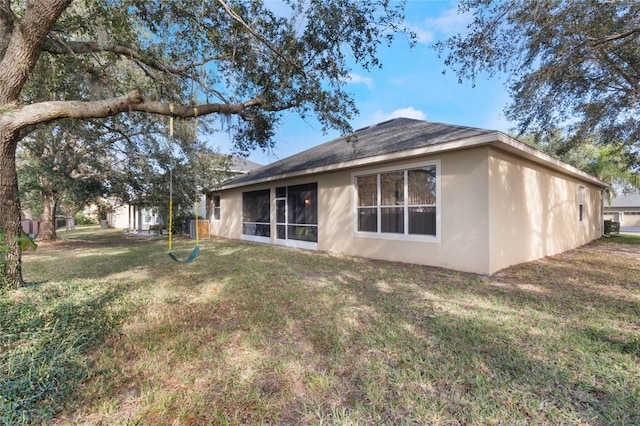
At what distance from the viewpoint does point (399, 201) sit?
7.60m

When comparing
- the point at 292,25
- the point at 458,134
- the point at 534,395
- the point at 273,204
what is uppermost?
the point at 292,25

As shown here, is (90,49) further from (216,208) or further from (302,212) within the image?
(216,208)

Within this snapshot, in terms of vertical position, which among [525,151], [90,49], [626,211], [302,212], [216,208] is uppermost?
[90,49]

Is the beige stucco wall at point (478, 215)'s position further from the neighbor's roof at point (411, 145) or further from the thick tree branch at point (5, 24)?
the thick tree branch at point (5, 24)

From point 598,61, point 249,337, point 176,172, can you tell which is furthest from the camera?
point 176,172

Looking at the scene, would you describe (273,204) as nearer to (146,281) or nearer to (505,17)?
(146,281)

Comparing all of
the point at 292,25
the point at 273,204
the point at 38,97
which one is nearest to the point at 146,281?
the point at 38,97

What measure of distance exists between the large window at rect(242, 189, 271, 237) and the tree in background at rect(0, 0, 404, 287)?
5747 mm

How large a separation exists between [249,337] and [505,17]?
24.5ft

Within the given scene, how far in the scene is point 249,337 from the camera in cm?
323

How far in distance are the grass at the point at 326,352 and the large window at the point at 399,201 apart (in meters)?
2.17

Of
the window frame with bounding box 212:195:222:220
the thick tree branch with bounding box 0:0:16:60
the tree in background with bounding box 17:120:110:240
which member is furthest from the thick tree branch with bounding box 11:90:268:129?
the window frame with bounding box 212:195:222:220

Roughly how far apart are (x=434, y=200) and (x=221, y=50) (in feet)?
19.2

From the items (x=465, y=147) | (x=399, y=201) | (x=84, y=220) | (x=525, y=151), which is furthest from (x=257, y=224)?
(x=84, y=220)
